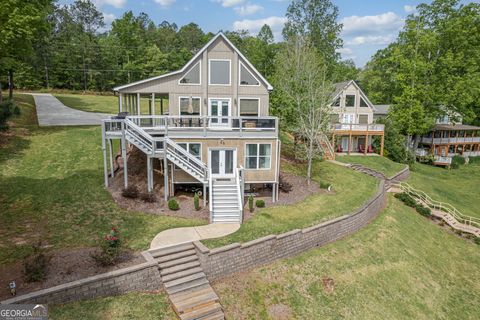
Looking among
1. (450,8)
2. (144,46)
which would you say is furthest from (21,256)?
(144,46)

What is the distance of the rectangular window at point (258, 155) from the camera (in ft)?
61.4

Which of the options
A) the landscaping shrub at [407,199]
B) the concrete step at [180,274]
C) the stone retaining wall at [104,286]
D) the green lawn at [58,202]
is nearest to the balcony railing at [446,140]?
the landscaping shrub at [407,199]

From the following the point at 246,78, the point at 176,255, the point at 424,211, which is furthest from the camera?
the point at 424,211

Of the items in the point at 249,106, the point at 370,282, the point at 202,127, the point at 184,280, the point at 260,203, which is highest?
the point at 249,106

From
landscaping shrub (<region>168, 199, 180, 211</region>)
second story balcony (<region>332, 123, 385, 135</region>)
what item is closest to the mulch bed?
landscaping shrub (<region>168, 199, 180, 211</region>)

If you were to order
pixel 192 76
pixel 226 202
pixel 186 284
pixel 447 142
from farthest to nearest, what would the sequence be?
pixel 447 142, pixel 192 76, pixel 226 202, pixel 186 284

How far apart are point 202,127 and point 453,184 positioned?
28.9 meters

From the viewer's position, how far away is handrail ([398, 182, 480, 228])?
2336 cm

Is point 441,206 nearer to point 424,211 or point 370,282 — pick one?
point 424,211

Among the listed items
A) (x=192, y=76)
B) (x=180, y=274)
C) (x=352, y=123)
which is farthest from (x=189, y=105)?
(x=352, y=123)

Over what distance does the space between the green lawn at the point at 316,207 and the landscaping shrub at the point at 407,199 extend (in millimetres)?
2002

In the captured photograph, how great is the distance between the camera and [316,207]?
1905 centimetres

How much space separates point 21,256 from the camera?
11.8m

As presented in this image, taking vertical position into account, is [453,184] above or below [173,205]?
below
